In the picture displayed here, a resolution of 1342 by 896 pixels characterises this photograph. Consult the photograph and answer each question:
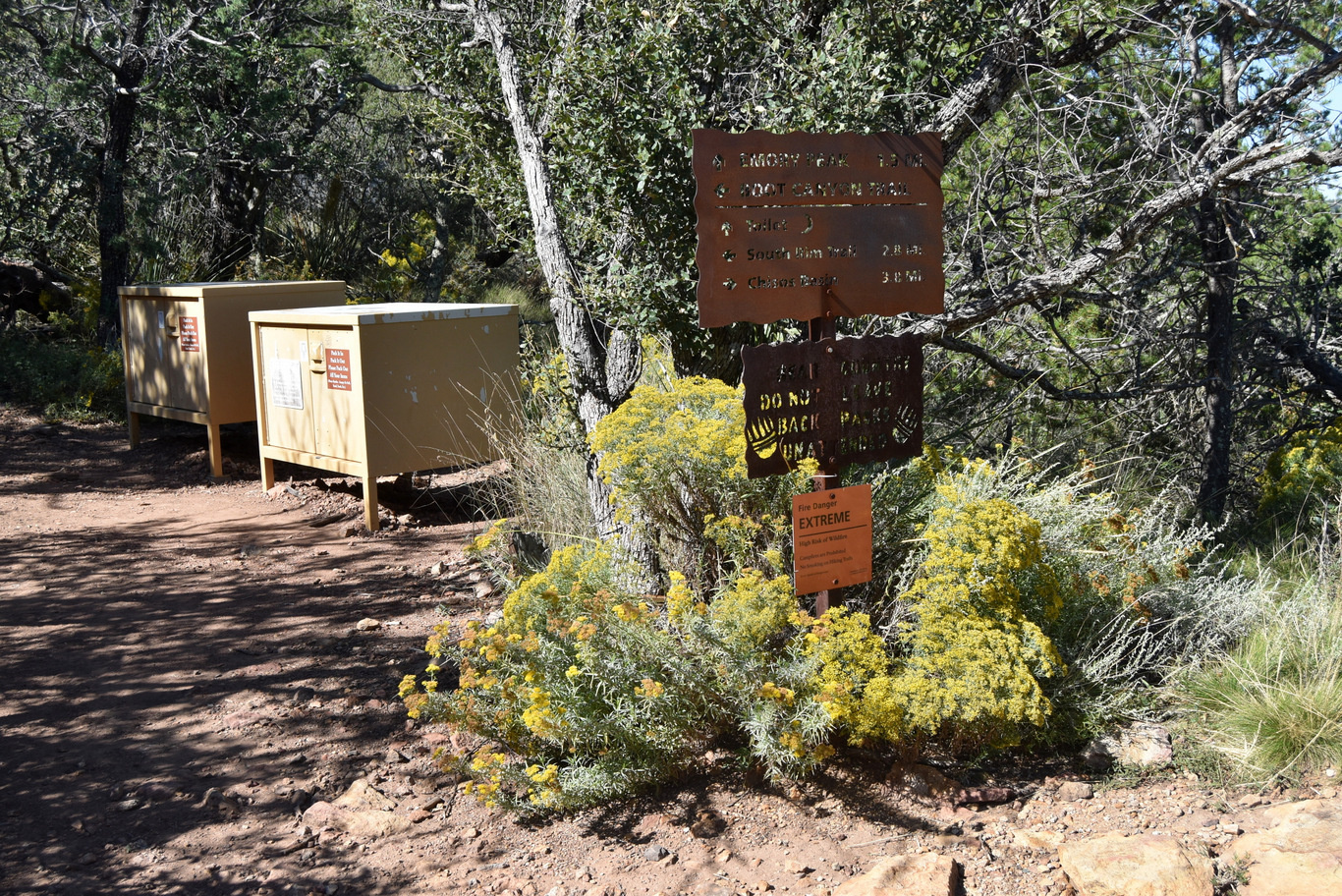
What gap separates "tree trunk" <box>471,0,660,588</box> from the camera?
5.12m

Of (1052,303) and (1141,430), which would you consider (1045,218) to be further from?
(1141,430)

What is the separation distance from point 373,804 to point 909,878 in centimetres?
183

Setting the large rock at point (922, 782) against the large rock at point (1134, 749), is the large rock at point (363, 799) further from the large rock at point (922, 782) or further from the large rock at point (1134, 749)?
the large rock at point (1134, 749)

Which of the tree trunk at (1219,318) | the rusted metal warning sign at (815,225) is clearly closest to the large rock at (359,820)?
the rusted metal warning sign at (815,225)

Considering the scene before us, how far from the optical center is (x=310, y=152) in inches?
518

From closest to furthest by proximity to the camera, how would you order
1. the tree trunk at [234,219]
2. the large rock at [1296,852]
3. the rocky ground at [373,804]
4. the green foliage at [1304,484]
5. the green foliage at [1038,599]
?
the large rock at [1296,852], the rocky ground at [373,804], the green foliage at [1038,599], the green foliage at [1304,484], the tree trunk at [234,219]

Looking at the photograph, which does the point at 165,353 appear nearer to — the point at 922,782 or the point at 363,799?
the point at 363,799

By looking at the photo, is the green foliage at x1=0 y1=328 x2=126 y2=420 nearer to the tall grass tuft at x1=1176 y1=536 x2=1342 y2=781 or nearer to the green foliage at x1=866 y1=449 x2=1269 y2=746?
the green foliage at x1=866 y1=449 x2=1269 y2=746

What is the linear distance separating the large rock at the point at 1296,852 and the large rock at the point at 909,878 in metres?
0.81

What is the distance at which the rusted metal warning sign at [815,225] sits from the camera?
3.54 metres

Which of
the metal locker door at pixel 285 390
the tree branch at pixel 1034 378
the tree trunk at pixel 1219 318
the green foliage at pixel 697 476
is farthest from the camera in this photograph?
the metal locker door at pixel 285 390

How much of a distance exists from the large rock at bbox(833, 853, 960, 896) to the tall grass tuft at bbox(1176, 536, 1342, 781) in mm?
1206

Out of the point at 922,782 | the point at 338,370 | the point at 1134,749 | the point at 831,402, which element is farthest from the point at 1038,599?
the point at 338,370

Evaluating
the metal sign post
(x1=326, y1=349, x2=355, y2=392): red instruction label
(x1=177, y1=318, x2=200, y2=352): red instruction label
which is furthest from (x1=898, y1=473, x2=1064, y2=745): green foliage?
(x1=177, y1=318, x2=200, y2=352): red instruction label
